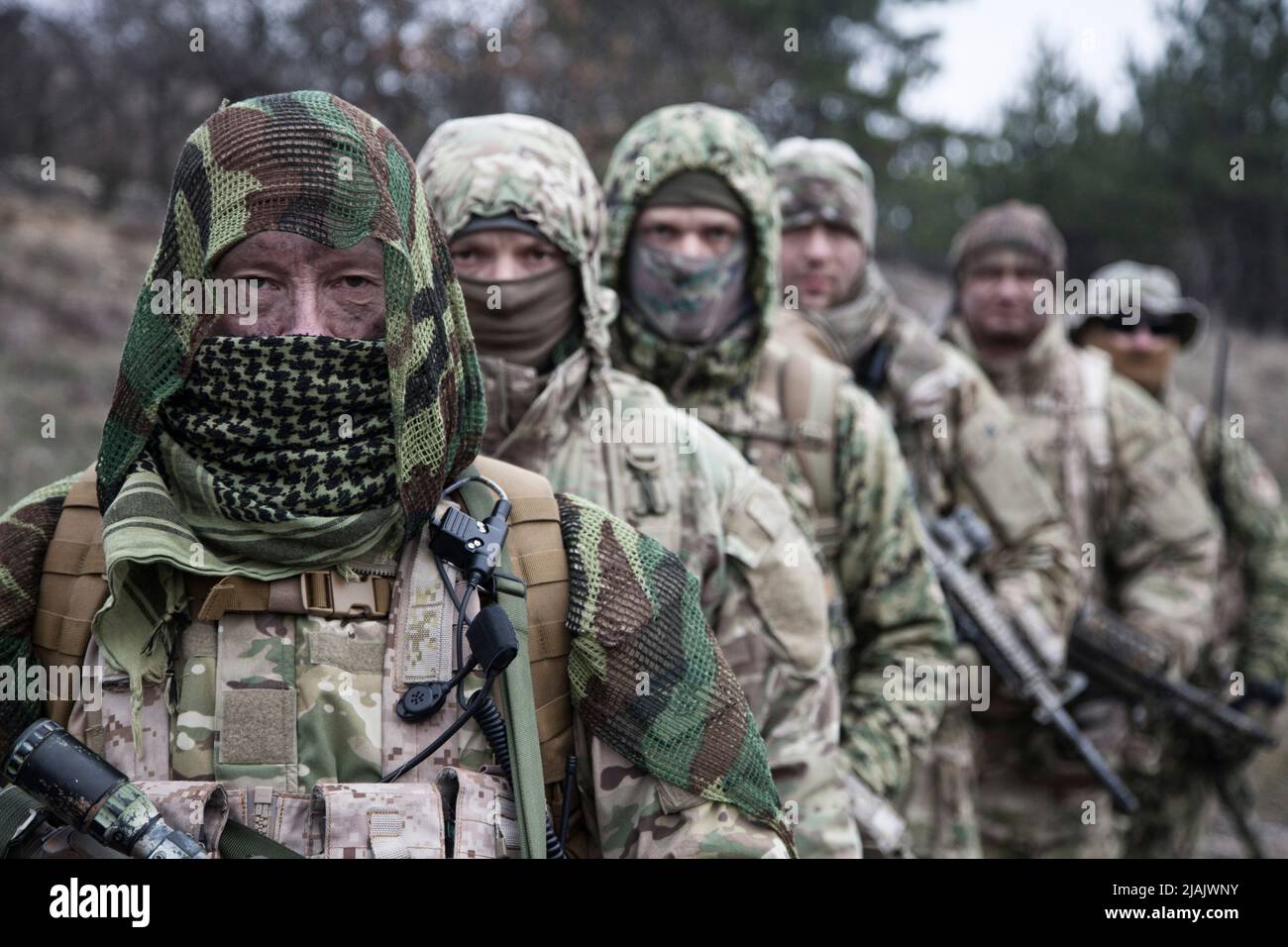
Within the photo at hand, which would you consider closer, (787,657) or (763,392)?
(787,657)

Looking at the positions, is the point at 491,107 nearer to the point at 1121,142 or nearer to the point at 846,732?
the point at 846,732

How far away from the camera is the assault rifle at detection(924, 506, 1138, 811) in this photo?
16.6ft

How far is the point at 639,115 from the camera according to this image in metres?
16.9

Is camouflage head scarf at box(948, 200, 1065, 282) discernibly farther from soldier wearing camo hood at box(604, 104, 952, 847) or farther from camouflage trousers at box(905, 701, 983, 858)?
soldier wearing camo hood at box(604, 104, 952, 847)


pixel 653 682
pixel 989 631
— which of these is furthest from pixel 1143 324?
pixel 653 682

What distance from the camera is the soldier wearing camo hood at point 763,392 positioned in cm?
400

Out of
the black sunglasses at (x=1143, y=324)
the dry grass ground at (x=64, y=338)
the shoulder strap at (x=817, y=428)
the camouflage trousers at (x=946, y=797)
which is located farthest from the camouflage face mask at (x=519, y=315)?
the dry grass ground at (x=64, y=338)

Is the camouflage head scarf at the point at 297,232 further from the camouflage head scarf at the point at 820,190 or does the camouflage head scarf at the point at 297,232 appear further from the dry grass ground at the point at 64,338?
the dry grass ground at the point at 64,338

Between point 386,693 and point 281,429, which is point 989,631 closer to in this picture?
point 386,693

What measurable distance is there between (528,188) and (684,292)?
0.72 m

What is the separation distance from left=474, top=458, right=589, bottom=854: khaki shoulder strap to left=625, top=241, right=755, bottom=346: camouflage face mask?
5.85 ft

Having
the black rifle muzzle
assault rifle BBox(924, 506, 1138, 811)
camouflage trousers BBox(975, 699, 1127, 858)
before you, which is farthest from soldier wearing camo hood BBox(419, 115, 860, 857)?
camouflage trousers BBox(975, 699, 1127, 858)

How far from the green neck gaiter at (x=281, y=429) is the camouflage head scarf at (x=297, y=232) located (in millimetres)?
36
